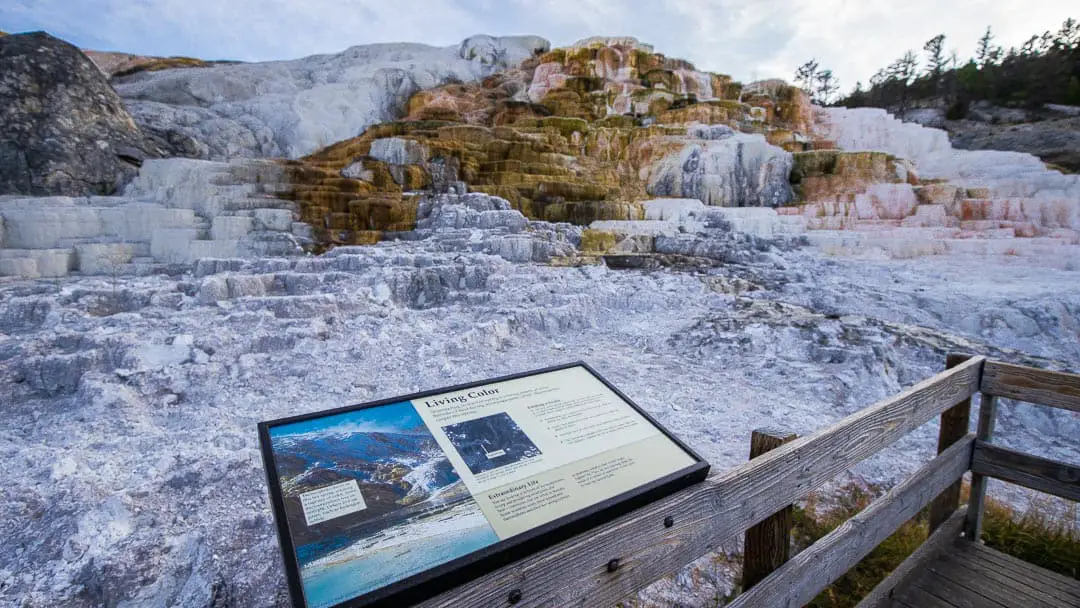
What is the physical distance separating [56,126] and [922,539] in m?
17.5

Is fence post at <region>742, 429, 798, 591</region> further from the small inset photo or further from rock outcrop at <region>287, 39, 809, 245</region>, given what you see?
rock outcrop at <region>287, 39, 809, 245</region>

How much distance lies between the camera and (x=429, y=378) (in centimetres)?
496

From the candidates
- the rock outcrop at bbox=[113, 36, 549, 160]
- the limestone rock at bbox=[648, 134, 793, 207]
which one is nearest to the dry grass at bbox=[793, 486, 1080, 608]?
the limestone rock at bbox=[648, 134, 793, 207]

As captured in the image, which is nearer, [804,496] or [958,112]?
[804,496]

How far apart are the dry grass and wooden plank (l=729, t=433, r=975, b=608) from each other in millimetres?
630

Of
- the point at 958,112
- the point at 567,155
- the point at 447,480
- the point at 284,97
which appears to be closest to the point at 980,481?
the point at 447,480

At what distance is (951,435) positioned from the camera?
2.47 meters

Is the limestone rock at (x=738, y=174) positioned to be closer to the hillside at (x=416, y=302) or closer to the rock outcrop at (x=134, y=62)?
the hillside at (x=416, y=302)

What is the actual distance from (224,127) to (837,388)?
2325 cm

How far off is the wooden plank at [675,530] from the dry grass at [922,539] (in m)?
1.08

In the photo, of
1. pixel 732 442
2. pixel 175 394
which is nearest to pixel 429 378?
pixel 175 394

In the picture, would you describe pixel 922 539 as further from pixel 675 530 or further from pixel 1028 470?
pixel 675 530

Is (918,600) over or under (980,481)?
under

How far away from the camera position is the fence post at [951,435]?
96.3 inches
